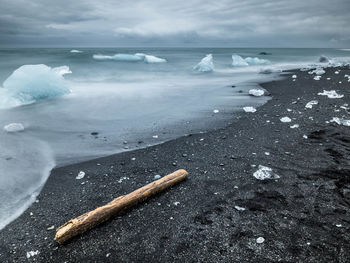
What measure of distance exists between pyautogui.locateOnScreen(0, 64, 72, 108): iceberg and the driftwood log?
7.67 metres

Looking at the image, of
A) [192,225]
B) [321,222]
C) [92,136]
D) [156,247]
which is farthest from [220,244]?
[92,136]

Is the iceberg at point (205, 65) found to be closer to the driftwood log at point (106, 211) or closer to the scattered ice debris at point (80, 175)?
the scattered ice debris at point (80, 175)

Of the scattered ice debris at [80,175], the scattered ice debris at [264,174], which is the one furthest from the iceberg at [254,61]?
the scattered ice debris at [80,175]

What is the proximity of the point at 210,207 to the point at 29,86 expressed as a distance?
29.6ft

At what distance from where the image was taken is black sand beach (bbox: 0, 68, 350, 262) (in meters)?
2.15

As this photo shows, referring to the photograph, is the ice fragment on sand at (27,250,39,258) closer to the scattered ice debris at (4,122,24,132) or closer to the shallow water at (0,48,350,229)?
the shallow water at (0,48,350,229)

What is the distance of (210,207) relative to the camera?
8.93ft

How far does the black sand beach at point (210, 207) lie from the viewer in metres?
2.15

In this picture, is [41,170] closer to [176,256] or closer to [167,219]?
[167,219]

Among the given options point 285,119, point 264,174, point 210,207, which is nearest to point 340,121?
point 285,119

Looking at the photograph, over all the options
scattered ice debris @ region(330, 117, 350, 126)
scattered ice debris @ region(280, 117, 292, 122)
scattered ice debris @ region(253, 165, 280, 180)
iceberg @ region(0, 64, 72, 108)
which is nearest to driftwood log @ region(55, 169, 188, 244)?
scattered ice debris @ region(253, 165, 280, 180)

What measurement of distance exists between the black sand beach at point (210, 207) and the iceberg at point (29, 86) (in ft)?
20.7

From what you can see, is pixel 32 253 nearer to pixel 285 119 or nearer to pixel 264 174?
pixel 264 174

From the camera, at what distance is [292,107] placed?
6.79 m
